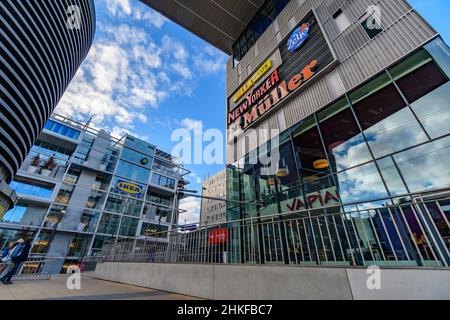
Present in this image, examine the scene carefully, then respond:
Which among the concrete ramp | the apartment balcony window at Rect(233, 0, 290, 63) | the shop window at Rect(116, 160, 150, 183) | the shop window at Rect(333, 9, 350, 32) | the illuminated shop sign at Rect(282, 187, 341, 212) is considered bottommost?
the concrete ramp

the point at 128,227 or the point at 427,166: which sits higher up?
the point at 128,227

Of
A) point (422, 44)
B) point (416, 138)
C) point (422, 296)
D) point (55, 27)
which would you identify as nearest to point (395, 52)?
point (422, 44)

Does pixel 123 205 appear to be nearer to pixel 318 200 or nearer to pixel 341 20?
pixel 318 200

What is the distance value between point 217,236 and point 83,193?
109ft

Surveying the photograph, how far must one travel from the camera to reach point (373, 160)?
6180 millimetres

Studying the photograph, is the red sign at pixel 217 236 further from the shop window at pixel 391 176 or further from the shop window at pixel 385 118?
the shop window at pixel 385 118

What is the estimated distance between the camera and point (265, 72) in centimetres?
1245

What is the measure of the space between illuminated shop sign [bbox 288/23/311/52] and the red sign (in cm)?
1058

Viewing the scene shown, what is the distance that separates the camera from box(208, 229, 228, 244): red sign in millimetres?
5758

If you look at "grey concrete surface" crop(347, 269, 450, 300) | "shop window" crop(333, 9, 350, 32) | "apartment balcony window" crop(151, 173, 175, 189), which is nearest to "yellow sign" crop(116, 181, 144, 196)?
"apartment balcony window" crop(151, 173, 175, 189)

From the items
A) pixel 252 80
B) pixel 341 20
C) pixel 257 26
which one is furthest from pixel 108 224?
pixel 341 20

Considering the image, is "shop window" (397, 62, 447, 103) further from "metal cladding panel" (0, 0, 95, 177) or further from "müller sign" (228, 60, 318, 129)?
"metal cladding panel" (0, 0, 95, 177)

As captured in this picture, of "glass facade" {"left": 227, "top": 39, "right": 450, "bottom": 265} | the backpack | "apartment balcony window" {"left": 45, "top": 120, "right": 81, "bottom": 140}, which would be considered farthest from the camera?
"apartment balcony window" {"left": 45, "top": 120, "right": 81, "bottom": 140}

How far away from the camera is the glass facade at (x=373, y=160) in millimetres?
3477
